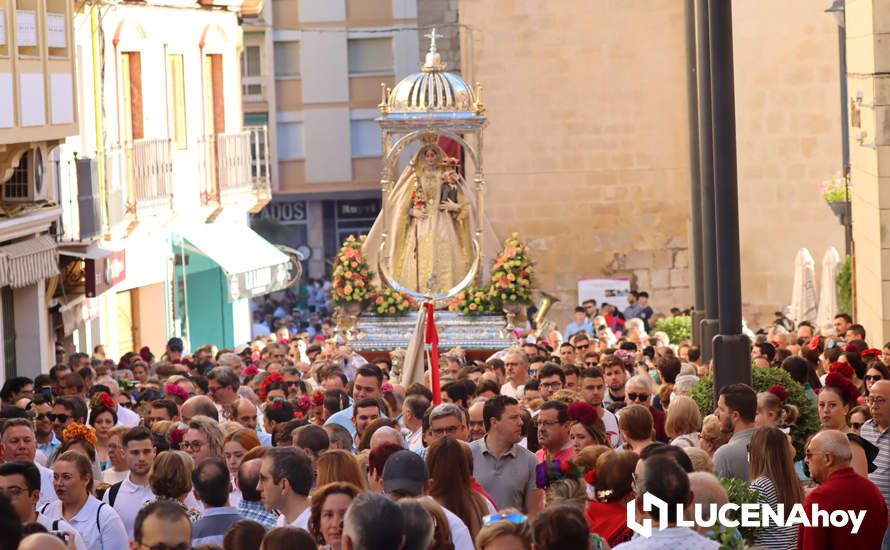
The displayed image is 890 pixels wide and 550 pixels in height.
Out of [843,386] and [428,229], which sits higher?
[428,229]

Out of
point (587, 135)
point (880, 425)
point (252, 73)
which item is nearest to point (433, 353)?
point (880, 425)

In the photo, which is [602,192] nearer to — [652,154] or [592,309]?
[652,154]

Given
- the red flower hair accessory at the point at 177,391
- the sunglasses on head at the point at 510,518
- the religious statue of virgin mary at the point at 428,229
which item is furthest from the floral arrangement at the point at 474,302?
the sunglasses on head at the point at 510,518

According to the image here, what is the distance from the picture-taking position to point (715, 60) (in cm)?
1248

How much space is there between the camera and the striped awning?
22.6 meters

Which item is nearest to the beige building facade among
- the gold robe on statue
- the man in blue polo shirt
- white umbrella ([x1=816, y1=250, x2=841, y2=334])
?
white umbrella ([x1=816, y1=250, x2=841, y2=334])

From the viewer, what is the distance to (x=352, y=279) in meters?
24.2

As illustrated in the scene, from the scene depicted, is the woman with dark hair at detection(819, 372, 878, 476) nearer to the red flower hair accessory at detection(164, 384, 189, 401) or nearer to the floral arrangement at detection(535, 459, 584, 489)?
the floral arrangement at detection(535, 459, 584, 489)

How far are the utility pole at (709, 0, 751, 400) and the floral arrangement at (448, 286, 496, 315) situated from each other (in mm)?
11352

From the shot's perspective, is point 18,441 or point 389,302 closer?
point 18,441

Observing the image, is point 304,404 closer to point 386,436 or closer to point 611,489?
point 386,436

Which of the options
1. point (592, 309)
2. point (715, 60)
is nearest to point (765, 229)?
point (592, 309)

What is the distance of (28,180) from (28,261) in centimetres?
119

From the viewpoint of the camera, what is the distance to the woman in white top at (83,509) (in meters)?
9.82
